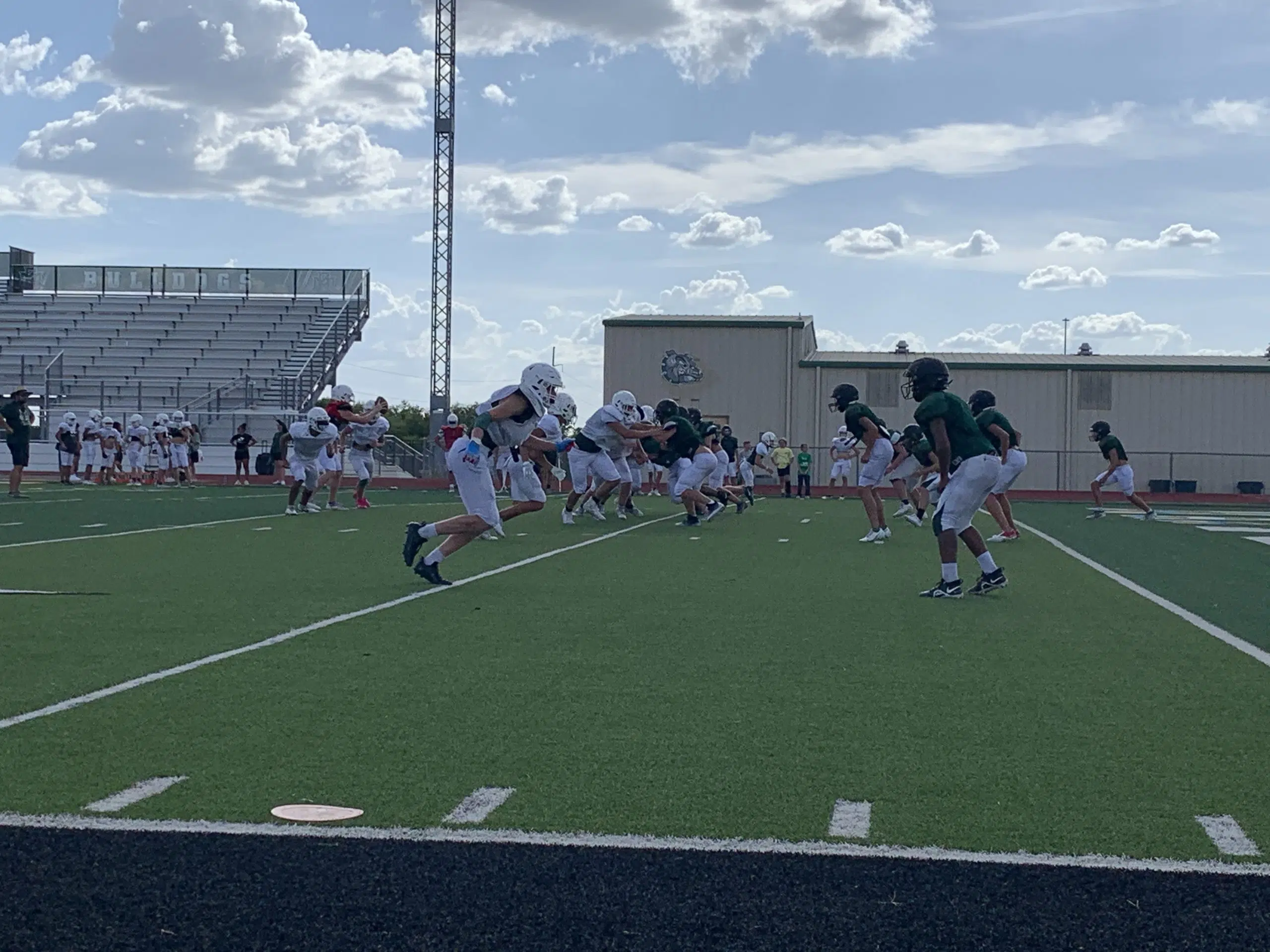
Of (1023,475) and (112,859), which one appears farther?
(1023,475)

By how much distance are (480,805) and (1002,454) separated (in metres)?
12.3

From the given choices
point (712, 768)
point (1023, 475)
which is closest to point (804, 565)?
point (712, 768)

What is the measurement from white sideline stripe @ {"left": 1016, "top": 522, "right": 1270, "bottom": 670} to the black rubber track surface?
2305mm

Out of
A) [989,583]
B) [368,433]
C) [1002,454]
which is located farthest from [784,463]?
[989,583]

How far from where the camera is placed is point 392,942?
3.74 m

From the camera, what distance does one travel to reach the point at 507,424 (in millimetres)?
11930

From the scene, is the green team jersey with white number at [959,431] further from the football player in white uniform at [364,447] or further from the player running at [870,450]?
the football player in white uniform at [364,447]

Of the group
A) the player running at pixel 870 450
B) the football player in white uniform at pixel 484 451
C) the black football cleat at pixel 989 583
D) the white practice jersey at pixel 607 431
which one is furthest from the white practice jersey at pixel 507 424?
the white practice jersey at pixel 607 431

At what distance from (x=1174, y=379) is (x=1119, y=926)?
48555 mm

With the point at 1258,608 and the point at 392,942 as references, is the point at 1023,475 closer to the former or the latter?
the point at 1258,608

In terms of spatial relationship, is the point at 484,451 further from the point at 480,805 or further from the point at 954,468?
the point at 480,805

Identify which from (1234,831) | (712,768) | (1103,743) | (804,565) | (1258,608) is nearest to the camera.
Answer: (1234,831)

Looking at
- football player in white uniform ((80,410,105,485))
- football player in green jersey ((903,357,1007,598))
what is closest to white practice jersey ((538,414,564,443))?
football player in green jersey ((903,357,1007,598))

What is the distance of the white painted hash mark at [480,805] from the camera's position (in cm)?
481
